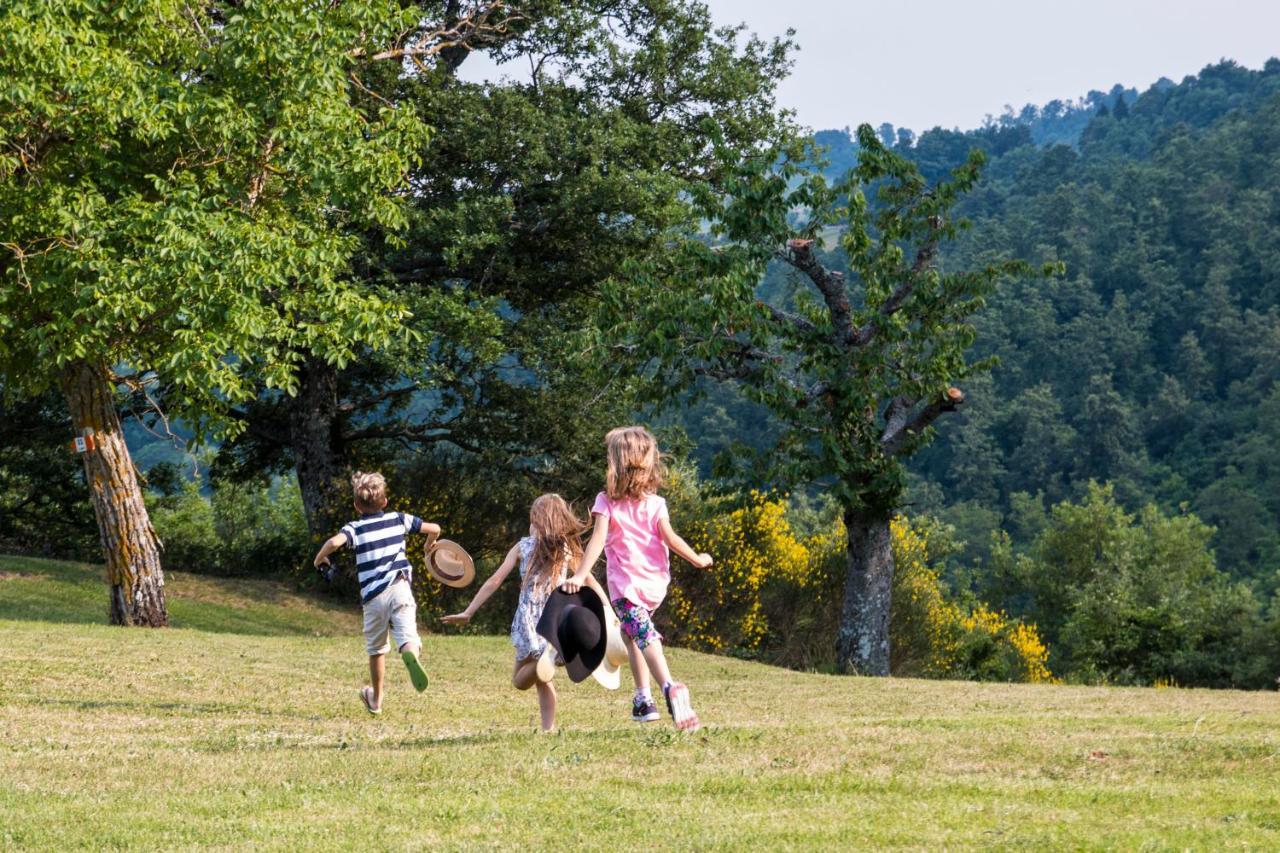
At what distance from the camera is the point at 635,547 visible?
31.0ft

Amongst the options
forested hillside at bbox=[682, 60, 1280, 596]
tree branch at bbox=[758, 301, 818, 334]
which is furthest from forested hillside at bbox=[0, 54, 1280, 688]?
tree branch at bbox=[758, 301, 818, 334]

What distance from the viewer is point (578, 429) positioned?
2912 cm

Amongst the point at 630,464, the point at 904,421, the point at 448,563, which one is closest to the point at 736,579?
the point at 904,421

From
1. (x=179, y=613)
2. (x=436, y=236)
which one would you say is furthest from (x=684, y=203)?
(x=179, y=613)

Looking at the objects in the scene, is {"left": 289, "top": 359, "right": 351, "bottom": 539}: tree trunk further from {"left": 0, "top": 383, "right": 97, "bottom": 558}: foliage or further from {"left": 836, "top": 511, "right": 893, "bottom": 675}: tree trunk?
{"left": 836, "top": 511, "right": 893, "bottom": 675}: tree trunk

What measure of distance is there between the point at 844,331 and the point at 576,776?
17.5m

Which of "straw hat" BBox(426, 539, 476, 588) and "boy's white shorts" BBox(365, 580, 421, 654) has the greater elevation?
"straw hat" BBox(426, 539, 476, 588)

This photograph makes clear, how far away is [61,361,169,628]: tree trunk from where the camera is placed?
21.4 m

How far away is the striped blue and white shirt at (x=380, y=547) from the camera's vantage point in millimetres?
11070

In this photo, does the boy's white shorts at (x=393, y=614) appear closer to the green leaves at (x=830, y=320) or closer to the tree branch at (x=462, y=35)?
the green leaves at (x=830, y=320)

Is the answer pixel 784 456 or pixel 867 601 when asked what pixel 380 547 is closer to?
pixel 784 456

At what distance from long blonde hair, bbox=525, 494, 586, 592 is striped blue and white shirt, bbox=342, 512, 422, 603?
150 centimetres

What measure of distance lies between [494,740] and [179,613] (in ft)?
58.0

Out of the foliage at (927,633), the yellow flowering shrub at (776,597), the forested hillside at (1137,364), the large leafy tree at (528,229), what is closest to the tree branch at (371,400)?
the large leafy tree at (528,229)
